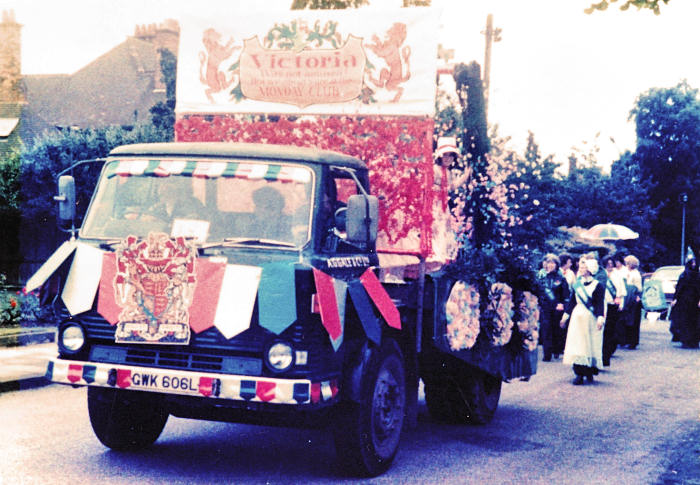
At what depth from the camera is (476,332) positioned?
841 cm

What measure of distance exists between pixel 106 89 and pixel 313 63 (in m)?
→ 43.8

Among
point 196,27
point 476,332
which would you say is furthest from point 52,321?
point 476,332

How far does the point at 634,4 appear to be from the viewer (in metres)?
9.38

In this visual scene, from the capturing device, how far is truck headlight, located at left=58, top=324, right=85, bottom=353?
6613 millimetres

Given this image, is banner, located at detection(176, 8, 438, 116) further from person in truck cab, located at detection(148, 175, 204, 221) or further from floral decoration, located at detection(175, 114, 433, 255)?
person in truck cab, located at detection(148, 175, 204, 221)

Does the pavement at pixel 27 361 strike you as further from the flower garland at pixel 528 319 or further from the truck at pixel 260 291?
the flower garland at pixel 528 319

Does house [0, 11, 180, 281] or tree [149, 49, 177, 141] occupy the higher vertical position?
house [0, 11, 180, 281]

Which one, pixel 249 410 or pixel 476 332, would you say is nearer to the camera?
pixel 249 410

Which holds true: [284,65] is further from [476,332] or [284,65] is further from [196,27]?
[476,332]

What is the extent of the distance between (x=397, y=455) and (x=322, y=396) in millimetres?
1831

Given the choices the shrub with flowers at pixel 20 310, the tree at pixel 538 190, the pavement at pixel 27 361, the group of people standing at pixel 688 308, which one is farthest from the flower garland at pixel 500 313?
the tree at pixel 538 190

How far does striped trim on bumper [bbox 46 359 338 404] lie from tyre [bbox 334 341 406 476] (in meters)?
0.37

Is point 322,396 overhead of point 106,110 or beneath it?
beneath

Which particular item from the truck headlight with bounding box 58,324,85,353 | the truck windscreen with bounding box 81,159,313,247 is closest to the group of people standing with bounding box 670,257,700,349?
the truck windscreen with bounding box 81,159,313,247
